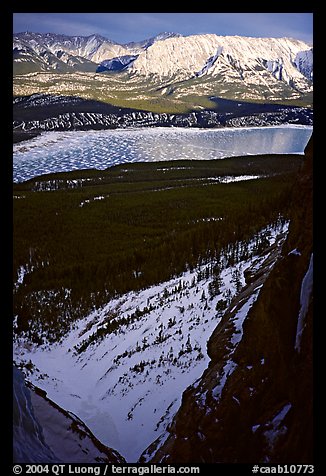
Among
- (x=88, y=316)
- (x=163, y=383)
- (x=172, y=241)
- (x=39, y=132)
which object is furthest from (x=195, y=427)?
(x=39, y=132)

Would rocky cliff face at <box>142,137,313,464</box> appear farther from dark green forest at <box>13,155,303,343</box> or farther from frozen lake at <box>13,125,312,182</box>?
frozen lake at <box>13,125,312,182</box>

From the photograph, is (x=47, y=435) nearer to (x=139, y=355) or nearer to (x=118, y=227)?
(x=139, y=355)

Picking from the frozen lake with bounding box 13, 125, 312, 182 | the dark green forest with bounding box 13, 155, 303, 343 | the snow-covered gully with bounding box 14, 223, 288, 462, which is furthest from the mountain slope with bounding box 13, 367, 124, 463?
the frozen lake with bounding box 13, 125, 312, 182

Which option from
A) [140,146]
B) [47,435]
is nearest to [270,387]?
[47,435]

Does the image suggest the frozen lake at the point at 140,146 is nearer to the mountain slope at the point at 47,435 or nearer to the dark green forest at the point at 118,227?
the dark green forest at the point at 118,227
